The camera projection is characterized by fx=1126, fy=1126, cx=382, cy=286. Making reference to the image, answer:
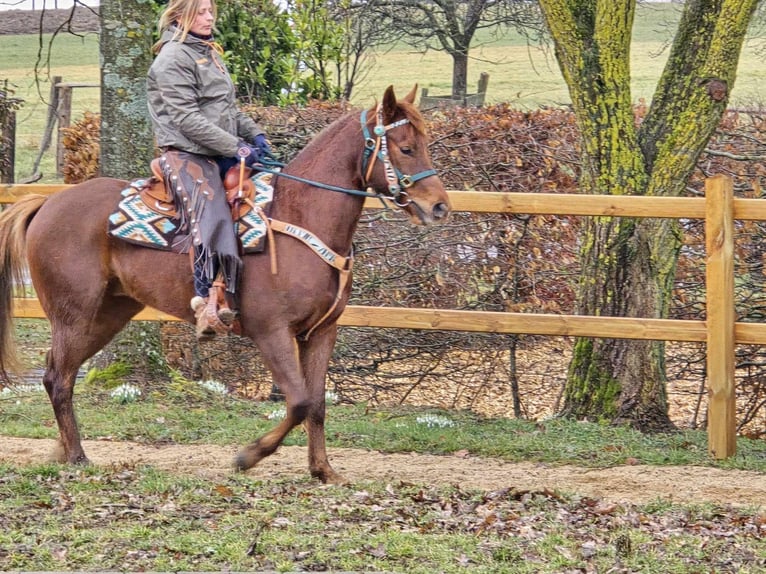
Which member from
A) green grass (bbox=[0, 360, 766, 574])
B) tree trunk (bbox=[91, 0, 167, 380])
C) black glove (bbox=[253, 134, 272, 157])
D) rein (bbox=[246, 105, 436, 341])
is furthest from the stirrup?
tree trunk (bbox=[91, 0, 167, 380])

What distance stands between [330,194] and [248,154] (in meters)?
0.57

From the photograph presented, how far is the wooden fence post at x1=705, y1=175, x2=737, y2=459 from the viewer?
7.46 meters

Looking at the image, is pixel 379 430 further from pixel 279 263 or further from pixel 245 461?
pixel 279 263

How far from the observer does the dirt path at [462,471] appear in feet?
22.7

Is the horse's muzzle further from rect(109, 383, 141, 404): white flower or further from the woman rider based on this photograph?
rect(109, 383, 141, 404): white flower

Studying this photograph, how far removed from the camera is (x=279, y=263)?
21.9 feet

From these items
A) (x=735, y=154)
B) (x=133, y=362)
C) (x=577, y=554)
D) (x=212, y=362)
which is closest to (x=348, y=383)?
(x=212, y=362)

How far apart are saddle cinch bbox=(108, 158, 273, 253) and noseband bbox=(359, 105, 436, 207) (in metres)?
0.65

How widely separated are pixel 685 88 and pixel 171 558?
528 centimetres

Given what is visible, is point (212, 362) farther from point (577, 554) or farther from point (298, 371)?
point (577, 554)

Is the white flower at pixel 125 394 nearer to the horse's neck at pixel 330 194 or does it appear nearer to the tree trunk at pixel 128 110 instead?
the tree trunk at pixel 128 110

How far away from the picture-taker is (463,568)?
495cm

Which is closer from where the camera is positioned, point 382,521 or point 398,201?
point 382,521

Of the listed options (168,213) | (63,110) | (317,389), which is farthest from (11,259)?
(63,110)
